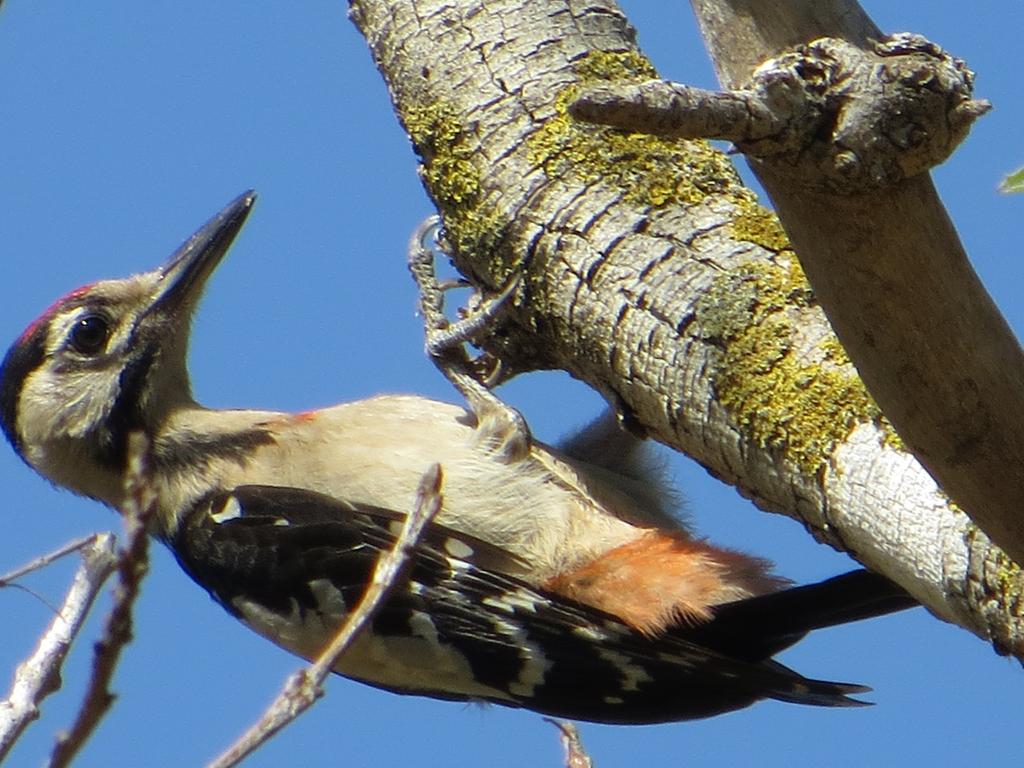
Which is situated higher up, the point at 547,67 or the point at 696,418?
the point at 547,67

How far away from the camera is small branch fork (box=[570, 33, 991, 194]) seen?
1.92 m

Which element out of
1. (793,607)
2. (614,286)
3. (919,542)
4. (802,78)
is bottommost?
(793,607)

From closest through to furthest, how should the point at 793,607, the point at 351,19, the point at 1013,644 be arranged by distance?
the point at 1013,644 → the point at 793,607 → the point at 351,19

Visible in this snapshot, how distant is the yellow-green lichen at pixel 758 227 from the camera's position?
314 cm

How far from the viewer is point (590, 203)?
11.3 feet

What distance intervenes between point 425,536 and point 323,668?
2.08m

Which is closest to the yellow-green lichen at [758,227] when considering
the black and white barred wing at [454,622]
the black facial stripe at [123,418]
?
the black and white barred wing at [454,622]

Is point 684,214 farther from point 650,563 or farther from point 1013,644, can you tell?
point 1013,644

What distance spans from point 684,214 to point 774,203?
1.27m

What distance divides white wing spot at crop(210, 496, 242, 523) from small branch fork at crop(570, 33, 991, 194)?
2620 mm

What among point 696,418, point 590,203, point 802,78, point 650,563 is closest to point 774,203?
point 802,78

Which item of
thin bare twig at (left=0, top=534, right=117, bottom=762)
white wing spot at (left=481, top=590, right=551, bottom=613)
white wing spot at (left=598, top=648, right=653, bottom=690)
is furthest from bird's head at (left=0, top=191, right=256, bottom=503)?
thin bare twig at (left=0, top=534, right=117, bottom=762)

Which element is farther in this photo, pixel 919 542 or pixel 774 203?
pixel 919 542

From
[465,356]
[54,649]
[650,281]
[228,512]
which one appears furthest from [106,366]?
[54,649]
